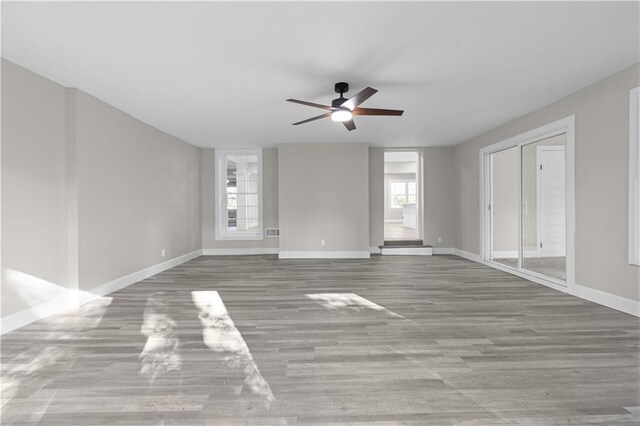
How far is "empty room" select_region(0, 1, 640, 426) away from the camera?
1.82m

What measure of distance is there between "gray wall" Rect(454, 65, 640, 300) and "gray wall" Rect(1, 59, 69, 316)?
234 inches

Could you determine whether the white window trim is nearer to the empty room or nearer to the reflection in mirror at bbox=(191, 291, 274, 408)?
the empty room

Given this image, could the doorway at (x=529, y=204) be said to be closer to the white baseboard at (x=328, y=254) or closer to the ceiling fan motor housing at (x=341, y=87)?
the white baseboard at (x=328, y=254)

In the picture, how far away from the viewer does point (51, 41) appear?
248 cm

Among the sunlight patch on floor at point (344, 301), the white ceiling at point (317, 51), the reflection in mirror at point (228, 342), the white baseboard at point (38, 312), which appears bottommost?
the reflection in mirror at point (228, 342)

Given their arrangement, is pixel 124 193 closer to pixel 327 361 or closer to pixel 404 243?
pixel 327 361

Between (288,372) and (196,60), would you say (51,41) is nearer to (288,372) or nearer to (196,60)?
(196,60)

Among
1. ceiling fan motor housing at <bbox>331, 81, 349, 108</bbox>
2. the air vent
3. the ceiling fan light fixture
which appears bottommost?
the air vent

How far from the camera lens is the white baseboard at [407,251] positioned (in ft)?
23.1

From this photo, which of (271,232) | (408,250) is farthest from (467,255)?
(271,232)

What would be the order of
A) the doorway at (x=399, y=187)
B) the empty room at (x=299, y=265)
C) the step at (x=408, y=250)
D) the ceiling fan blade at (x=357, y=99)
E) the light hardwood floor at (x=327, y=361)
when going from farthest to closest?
1. the doorway at (x=399, y=187)
2. the step at (x=408, y=250)
3. the ceiling fan blade at (x=357, y=99)
4. the empty room at (x=299, y=265)
5. the light hardwood floor at (x=327, y=361)

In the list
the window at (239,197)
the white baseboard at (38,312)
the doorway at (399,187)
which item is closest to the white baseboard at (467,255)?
the window at (239,197)

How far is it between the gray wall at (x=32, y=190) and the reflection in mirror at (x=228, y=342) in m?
1.52

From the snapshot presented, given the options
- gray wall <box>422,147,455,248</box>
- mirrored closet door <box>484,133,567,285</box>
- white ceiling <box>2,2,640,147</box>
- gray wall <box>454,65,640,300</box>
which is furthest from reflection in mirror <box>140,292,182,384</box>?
gray wall <box>422,147,455,248</box>
